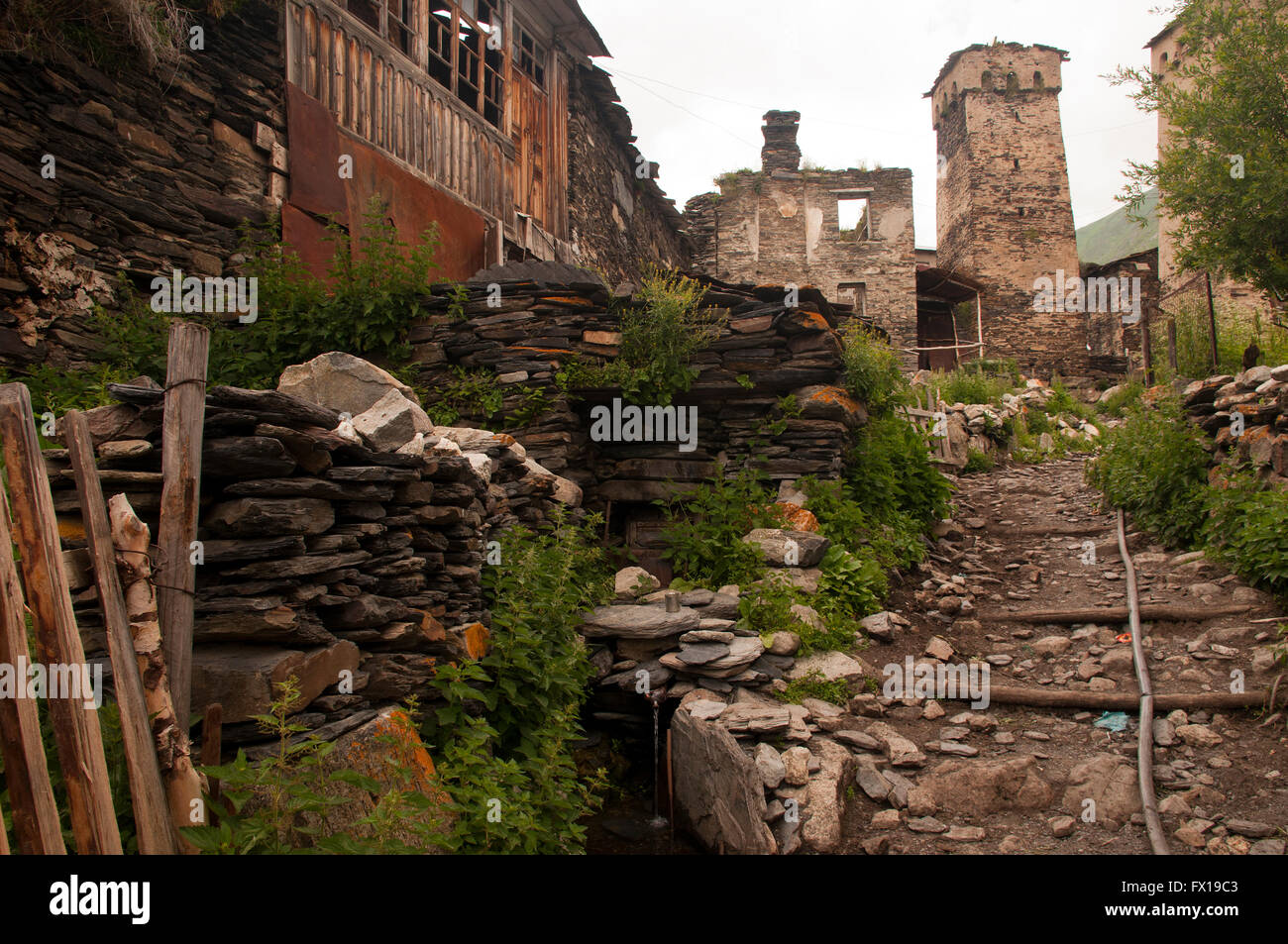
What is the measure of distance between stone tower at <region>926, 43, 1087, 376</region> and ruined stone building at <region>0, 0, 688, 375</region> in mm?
18194

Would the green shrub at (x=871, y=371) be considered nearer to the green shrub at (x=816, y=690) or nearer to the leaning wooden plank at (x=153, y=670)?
the green shrub at (x=816, y=690)

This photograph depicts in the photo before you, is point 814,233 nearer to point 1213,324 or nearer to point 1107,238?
point 1213,324

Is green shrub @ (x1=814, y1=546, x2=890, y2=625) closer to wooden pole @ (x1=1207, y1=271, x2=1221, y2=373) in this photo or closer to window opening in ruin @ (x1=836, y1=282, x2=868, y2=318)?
wooden pole @ (x1=1207, y1=271, x2=1221, y2=373)

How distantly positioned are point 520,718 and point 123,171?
6.28 m

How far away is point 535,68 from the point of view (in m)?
11.7

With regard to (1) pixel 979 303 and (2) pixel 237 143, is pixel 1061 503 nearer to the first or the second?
(2) pixel 237 143

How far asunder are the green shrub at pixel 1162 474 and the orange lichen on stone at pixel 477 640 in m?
7.24

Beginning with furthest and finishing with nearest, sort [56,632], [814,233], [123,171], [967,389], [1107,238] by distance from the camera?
[1107,238] < [814,233] < [967,389] < [123,171] < [56,632]

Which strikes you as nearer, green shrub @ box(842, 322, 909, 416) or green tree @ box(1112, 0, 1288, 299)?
green shrub @ box(842, 322, 909, 416)

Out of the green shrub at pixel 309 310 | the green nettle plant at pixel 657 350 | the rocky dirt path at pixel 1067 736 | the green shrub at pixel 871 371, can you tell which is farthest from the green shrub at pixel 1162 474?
the green shrub at pixel 309 310

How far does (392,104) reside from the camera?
8.87 meters

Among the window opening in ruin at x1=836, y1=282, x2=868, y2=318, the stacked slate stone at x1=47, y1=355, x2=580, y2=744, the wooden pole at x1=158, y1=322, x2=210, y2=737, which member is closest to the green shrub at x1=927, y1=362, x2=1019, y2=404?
the window opening in ruin at x1=836, y1=282, x2=868, y2=318

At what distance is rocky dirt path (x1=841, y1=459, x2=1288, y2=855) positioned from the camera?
4.38 meters

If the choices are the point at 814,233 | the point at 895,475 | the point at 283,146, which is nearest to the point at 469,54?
the point at 283,146
